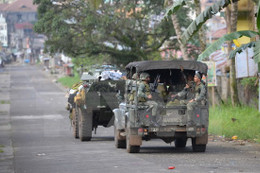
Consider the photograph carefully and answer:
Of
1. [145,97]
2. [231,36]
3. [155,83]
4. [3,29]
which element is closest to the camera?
[145,97]

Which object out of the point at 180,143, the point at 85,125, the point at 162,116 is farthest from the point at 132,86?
the point at 85,125

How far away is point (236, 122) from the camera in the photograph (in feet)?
72.1

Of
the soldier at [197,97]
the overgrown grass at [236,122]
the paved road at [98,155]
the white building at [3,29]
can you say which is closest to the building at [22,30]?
the white building at [3,29]

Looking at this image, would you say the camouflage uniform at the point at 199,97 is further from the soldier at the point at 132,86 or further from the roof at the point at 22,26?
the roof at the point at 22,26

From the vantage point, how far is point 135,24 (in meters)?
39.1

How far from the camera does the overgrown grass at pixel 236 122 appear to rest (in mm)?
19766

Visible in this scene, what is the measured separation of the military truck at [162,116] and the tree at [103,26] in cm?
2002

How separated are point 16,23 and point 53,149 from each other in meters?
121

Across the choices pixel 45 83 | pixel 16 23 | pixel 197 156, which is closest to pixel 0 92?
pixel 45 83

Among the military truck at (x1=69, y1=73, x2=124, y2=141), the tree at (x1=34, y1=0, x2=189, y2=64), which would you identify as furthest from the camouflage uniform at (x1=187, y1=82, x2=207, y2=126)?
the tree at (x1=34, y1=0, x2=189, y2=64)

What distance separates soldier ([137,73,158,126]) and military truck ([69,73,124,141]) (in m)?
3.80

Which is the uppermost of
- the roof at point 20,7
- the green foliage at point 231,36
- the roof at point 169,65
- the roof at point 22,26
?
the roof at point 20,7

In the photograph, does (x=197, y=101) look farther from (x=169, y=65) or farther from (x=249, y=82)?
(x=249, y=82)

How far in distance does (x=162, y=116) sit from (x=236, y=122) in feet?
24.2
